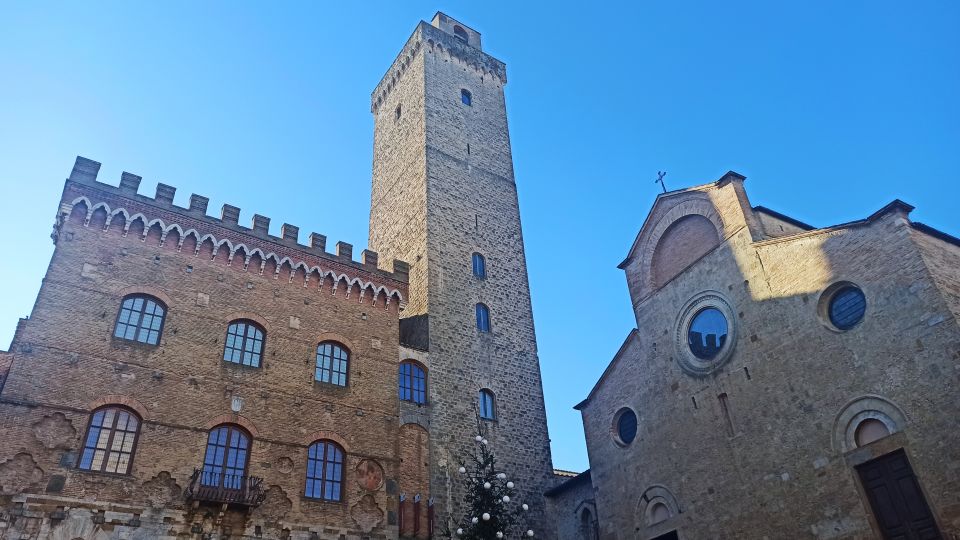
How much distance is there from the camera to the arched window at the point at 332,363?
64.6 ft

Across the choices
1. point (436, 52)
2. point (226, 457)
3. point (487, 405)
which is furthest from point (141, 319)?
point (436, 52)

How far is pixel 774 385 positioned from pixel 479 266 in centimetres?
1264

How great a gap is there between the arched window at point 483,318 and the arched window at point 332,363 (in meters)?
6.25

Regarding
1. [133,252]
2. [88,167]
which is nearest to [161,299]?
[133,252]

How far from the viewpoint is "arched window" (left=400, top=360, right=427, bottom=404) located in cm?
2175

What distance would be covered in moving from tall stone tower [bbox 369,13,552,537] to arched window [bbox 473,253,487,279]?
12 cm

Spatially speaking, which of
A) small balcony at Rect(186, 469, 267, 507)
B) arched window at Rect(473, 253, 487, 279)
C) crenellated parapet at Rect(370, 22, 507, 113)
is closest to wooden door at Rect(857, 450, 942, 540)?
small balcony at Rect(186, 469, 267, 507)

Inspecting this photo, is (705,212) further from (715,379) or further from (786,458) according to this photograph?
(786,458)

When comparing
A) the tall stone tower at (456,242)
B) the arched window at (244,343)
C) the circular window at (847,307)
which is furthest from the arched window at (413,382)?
the circular window at (847,307)

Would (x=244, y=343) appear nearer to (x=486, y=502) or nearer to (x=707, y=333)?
(x=486, y=502)

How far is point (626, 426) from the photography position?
21.6 metres

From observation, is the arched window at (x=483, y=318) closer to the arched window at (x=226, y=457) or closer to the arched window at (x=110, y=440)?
the arched window at (x=226, y=457)

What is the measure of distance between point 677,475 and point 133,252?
52.9ft

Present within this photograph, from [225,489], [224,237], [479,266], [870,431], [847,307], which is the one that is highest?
[479,266]
